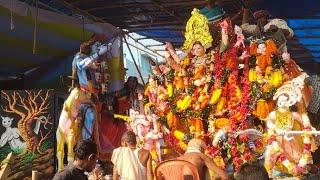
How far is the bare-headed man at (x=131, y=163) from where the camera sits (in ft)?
18.8

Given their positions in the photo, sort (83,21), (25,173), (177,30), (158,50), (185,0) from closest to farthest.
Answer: (25,173)
(185,0)
(83,21)
(177,30)
(158,50)

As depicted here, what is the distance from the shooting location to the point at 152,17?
950cm

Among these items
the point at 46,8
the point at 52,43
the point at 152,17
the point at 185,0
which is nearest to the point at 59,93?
the point at 52,43

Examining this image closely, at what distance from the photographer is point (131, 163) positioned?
5.76 m

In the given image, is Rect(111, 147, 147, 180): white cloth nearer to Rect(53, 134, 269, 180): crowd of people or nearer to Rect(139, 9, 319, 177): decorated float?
Rect(53, 134, 269, 180): crowd of people

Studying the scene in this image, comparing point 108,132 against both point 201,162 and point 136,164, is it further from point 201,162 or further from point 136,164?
point 201,162

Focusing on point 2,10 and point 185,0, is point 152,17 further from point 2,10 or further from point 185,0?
point 2,10

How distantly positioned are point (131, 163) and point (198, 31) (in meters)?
2.78

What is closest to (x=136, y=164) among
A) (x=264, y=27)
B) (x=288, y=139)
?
(x=288, y=139)

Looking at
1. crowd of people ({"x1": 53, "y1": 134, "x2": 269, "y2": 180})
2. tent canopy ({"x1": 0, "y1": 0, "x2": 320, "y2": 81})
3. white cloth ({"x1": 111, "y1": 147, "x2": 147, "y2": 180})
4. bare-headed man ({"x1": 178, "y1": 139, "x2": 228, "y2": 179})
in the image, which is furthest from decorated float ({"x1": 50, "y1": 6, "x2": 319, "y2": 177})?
white cloth ({"x1": 111, "y1": 147, "x2": 147, "y2": 180})

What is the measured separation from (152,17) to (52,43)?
6.21ft

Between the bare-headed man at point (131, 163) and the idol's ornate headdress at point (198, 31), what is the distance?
2.41 meters

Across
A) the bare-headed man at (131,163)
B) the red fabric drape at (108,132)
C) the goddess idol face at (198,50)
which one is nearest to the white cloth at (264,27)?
the goddess idol face at (198,50)

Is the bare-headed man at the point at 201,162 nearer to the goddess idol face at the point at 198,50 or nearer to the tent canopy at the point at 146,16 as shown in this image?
the goddess idol face at the point at 198,50
